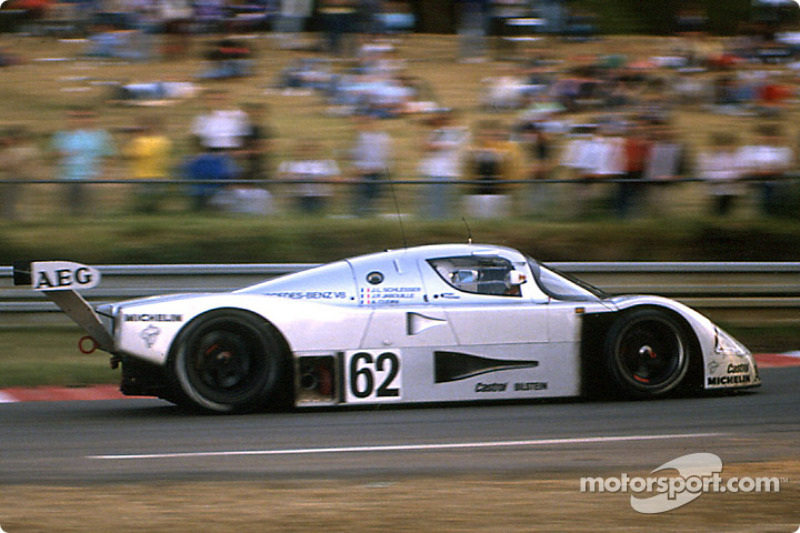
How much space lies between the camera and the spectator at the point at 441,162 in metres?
10.4

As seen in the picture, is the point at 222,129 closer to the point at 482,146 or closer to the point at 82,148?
the point at 82,148

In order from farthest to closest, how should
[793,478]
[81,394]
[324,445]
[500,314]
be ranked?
[81,394] < [500,314] < [324,445] < [793,478]

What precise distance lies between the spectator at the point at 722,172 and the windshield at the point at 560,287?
3.61 meters

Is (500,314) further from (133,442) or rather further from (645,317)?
(133,442)

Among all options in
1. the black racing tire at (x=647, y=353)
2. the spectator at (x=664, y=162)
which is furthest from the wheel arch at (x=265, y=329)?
the spectator at (x=664, y=162)

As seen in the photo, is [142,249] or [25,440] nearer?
[25,440]

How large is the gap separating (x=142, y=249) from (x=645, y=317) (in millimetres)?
5365

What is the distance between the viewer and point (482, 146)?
10.8 m

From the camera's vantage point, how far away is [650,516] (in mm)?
4199

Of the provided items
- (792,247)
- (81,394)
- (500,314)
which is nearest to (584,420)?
(500,314)

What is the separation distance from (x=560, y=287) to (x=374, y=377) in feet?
4.74

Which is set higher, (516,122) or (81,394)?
(516,122)

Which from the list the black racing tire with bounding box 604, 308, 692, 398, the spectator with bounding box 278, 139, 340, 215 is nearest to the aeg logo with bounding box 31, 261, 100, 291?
the black racing tire with bounding box 604, 308, 692, 398

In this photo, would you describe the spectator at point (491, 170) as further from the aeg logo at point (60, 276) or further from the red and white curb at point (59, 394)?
the aeg logo at point (60, 276)
